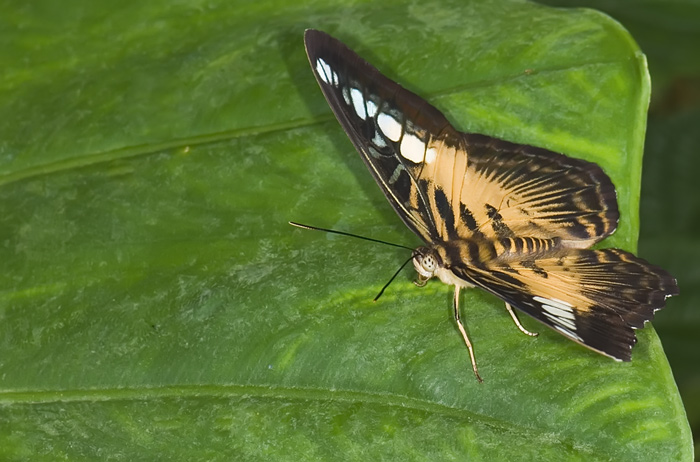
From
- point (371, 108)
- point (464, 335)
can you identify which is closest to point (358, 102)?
point (371, 108)

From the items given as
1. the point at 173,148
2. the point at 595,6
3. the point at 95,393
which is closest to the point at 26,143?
the point at 173,148

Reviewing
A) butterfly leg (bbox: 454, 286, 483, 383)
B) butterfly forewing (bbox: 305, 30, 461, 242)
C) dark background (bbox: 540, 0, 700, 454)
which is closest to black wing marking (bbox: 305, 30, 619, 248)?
butterfly forewing (bbox: 305, 30, 461, 242)

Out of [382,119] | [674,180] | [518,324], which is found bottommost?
[674,180]

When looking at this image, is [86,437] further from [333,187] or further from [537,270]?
[537,270]

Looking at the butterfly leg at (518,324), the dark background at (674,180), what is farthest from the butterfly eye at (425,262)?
the dark background at (674,180)

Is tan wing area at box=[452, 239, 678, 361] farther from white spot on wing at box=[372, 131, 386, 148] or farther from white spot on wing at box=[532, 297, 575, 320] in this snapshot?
white spot on wing at box=[372, 131, 386, 148]

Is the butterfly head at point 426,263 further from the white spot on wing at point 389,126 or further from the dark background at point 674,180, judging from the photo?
the dark background at point 674,180

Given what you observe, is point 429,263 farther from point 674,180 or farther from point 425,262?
point 674,180
